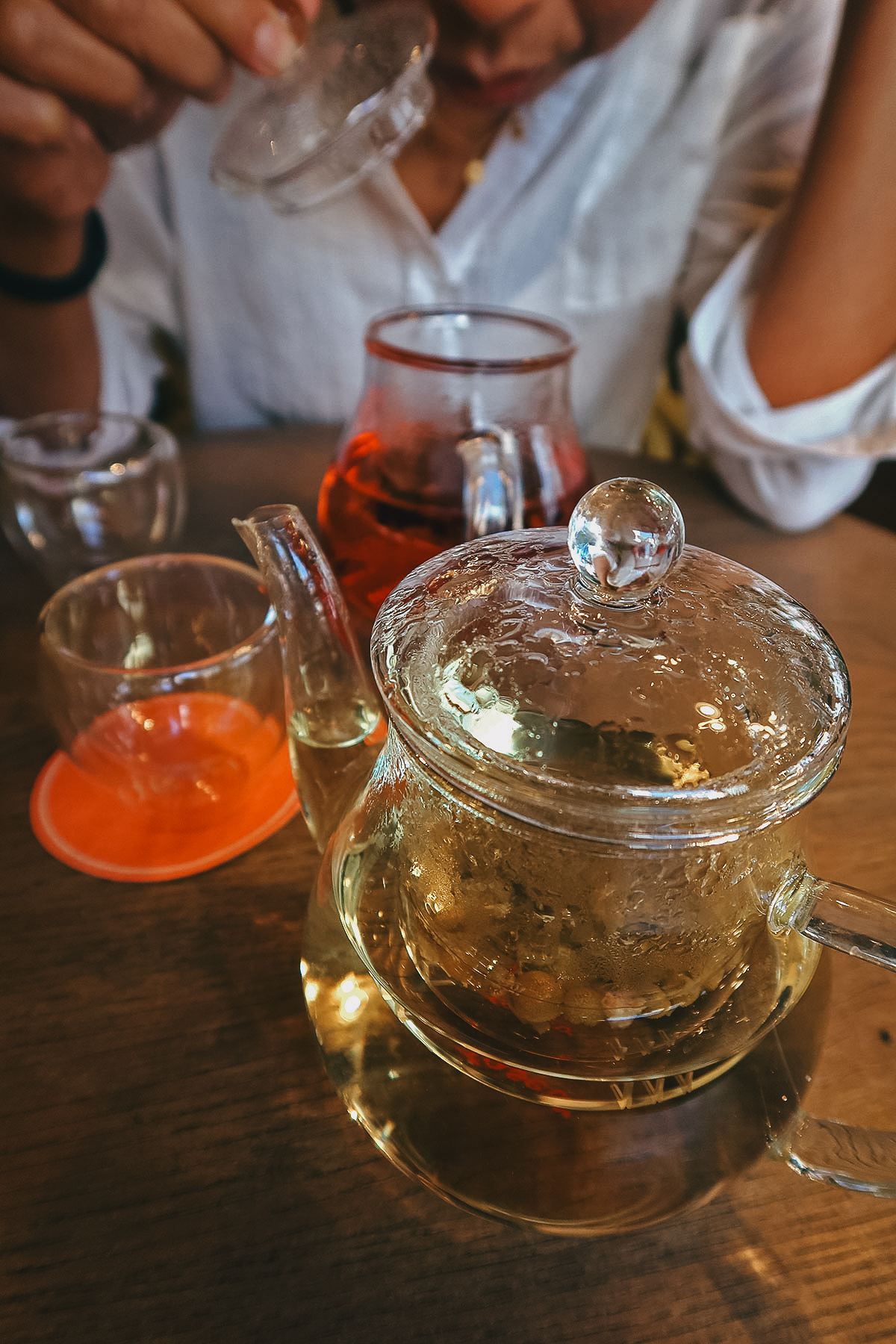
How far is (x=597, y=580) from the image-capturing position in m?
0.25

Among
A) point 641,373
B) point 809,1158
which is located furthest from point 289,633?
point 641,373

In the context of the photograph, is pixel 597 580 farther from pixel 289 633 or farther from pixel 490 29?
pixel 490 29

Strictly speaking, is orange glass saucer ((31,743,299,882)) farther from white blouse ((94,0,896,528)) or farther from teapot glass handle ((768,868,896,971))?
white blouse ((94,0,896,528))

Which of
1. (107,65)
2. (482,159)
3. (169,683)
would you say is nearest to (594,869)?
(169,683)

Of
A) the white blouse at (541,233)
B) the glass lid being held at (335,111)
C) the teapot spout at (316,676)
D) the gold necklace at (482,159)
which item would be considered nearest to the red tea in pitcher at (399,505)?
the teapot spout at (316,676)

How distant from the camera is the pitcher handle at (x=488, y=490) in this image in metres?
0.43

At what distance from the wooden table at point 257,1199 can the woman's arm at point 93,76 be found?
55 centimetres

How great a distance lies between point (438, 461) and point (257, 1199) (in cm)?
36

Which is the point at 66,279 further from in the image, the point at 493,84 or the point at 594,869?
the point at 594,869

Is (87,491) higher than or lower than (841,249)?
lower

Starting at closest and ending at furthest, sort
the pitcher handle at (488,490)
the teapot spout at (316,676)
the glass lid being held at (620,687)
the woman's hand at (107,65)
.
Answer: the glass lid being held at (620,687)
the teapot spout at (316,676)
the pitcher handle at (488,490)
the woman's hand at (107,65)

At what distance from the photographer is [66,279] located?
0.81 m

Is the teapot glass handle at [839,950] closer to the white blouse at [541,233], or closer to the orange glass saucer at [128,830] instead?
the orange glass saucer at [128,830]

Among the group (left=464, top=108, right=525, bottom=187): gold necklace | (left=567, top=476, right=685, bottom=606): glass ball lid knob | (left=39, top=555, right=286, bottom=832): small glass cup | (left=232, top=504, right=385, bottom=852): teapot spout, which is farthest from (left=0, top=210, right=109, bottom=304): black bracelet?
(left=567, top=476, right=685, bottom=606): glass ball lid knob
